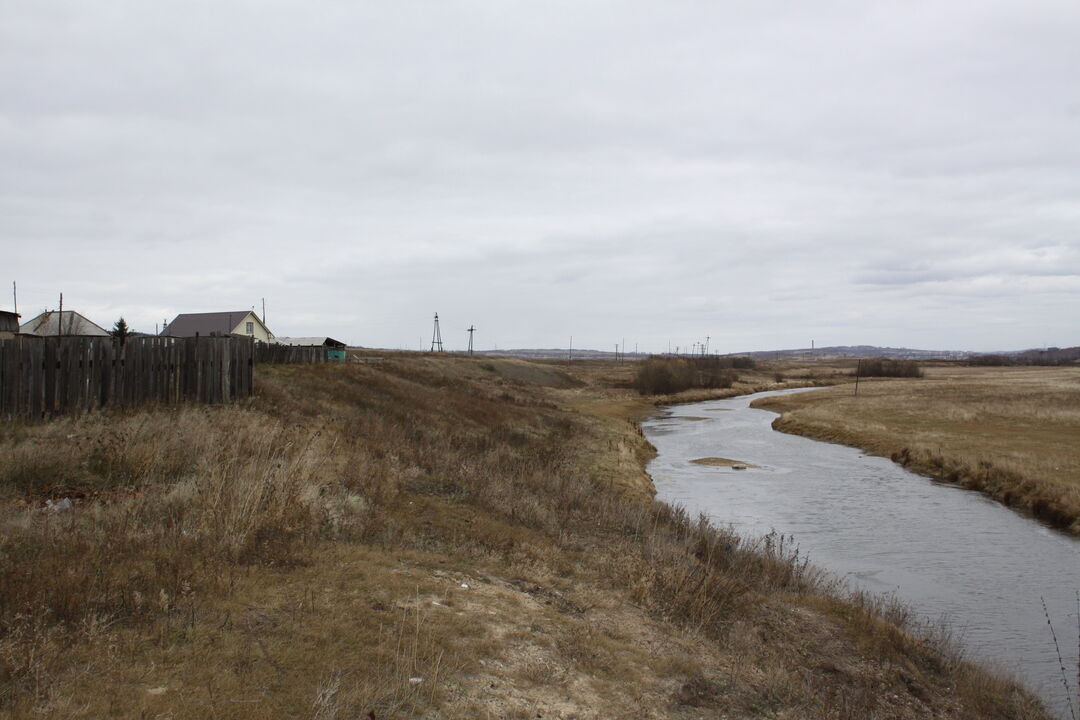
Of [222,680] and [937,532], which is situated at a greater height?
[222,680]

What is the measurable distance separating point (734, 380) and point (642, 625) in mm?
80734

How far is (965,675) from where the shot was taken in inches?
318

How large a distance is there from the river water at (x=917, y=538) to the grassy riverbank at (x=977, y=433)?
3.59 feet

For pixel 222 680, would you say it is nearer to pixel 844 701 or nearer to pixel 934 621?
pixel 844 701

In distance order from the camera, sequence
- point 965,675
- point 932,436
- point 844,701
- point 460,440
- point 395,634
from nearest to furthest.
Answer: point 395,634 < point 844,701 < point 965,675 < point 460,440 < point 932,436

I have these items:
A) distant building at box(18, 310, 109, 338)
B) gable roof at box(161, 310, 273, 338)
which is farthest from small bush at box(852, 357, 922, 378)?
distant building at box(18, 310, 109, 338)

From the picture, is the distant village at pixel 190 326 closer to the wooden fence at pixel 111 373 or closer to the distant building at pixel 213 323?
the distant building at pixel 213 323

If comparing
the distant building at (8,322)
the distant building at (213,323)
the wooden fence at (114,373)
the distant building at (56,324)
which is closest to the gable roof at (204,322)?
the distant building at (213,323)

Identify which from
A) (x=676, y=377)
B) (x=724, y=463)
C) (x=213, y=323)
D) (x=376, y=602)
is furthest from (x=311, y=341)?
(x=376, y=602)

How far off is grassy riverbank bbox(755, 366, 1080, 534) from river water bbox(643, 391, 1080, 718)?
109 centimetres

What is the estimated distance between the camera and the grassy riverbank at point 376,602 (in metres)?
4.50

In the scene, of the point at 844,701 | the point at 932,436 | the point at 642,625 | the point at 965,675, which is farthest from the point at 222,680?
the point at 932,436

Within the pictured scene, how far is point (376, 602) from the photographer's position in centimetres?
596

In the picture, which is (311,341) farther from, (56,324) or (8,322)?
(8,322)
